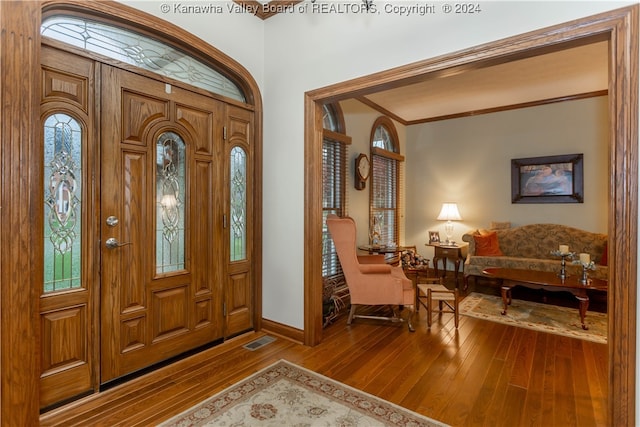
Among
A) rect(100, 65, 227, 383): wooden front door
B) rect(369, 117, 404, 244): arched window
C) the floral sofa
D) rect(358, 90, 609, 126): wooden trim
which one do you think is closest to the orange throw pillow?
the floral sofa

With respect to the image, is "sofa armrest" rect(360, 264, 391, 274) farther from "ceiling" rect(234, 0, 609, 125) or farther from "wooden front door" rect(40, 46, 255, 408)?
"ceiling" rect(234, 0, 609, 125)

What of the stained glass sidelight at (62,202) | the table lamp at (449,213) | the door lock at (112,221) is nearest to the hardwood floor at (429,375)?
the stained glass sidelight at (62,202)

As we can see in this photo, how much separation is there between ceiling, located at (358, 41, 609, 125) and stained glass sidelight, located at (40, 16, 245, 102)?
6.99 feet

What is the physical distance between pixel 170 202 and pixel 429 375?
8.03 feet

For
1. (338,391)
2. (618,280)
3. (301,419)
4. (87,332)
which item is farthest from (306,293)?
(618,280)

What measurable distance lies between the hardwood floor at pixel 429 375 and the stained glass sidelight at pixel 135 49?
7.77 feet

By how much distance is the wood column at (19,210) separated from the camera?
1689 millimetres

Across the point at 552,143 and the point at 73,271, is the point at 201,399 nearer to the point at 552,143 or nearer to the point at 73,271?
the point at 73,271

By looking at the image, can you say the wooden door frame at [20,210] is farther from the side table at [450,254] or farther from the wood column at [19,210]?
the side table at [450,254]

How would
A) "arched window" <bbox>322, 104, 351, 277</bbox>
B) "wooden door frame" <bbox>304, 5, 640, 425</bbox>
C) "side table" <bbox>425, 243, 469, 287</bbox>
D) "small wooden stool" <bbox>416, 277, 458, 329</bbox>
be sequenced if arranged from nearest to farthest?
"wooden door frame" <bbox>304, 5, 640, 425</bbox>
"small wooden stool" <bbox>416, 277, 458, 329</bbox>
"arched window" <bbox>322, 104, 351, 277</bbox>
"side table" <bbox>425, 243, 469, 287</bbox>

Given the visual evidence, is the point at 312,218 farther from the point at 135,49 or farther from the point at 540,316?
the point at 540,316

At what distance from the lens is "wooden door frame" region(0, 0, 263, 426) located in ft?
5.55

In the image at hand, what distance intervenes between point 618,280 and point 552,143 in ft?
14.6

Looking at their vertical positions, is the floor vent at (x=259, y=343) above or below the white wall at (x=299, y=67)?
below
